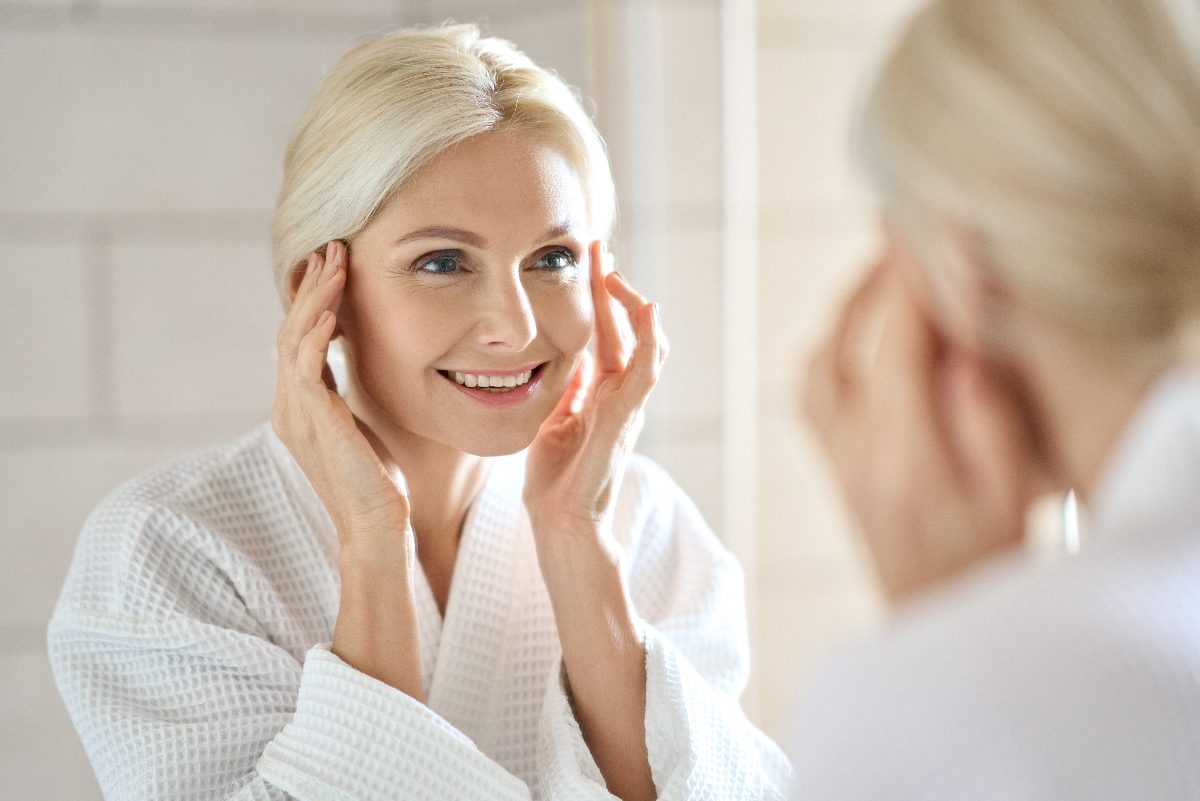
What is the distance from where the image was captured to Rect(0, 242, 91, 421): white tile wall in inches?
72.6

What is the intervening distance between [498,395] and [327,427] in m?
0.17

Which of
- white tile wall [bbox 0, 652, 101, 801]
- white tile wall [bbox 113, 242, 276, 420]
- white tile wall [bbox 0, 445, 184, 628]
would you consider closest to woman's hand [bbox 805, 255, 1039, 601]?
white tile wall [bbox 113, 242, 276, 420]

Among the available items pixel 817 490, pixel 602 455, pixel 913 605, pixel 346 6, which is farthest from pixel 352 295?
pixel 817 490

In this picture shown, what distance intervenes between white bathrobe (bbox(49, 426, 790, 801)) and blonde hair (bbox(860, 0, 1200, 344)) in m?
0.63

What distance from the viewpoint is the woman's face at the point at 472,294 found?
1.15 meters

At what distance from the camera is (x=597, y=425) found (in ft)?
4.11

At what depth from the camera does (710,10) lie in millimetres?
1884

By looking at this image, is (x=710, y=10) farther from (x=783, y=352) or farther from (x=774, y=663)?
(x=774, y=663)

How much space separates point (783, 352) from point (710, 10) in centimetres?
59

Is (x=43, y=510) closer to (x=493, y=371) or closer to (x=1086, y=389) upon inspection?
(x=493, y=371)

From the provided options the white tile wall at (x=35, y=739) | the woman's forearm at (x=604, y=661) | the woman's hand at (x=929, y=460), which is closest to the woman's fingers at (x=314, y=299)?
the woman's forearm at (x=604, y=661)

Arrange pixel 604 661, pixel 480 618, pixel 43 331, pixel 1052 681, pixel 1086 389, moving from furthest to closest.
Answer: pixel 43 331, pixel 480 618, pixel 604 661, pixel 1086 389, pixel 1052 681

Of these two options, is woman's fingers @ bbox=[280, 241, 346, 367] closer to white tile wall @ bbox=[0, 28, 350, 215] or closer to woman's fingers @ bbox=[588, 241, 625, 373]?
woman's fingers @ bbox=[588, 241, 625, 373]

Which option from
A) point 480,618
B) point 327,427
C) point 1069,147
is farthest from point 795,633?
point 1069,147
